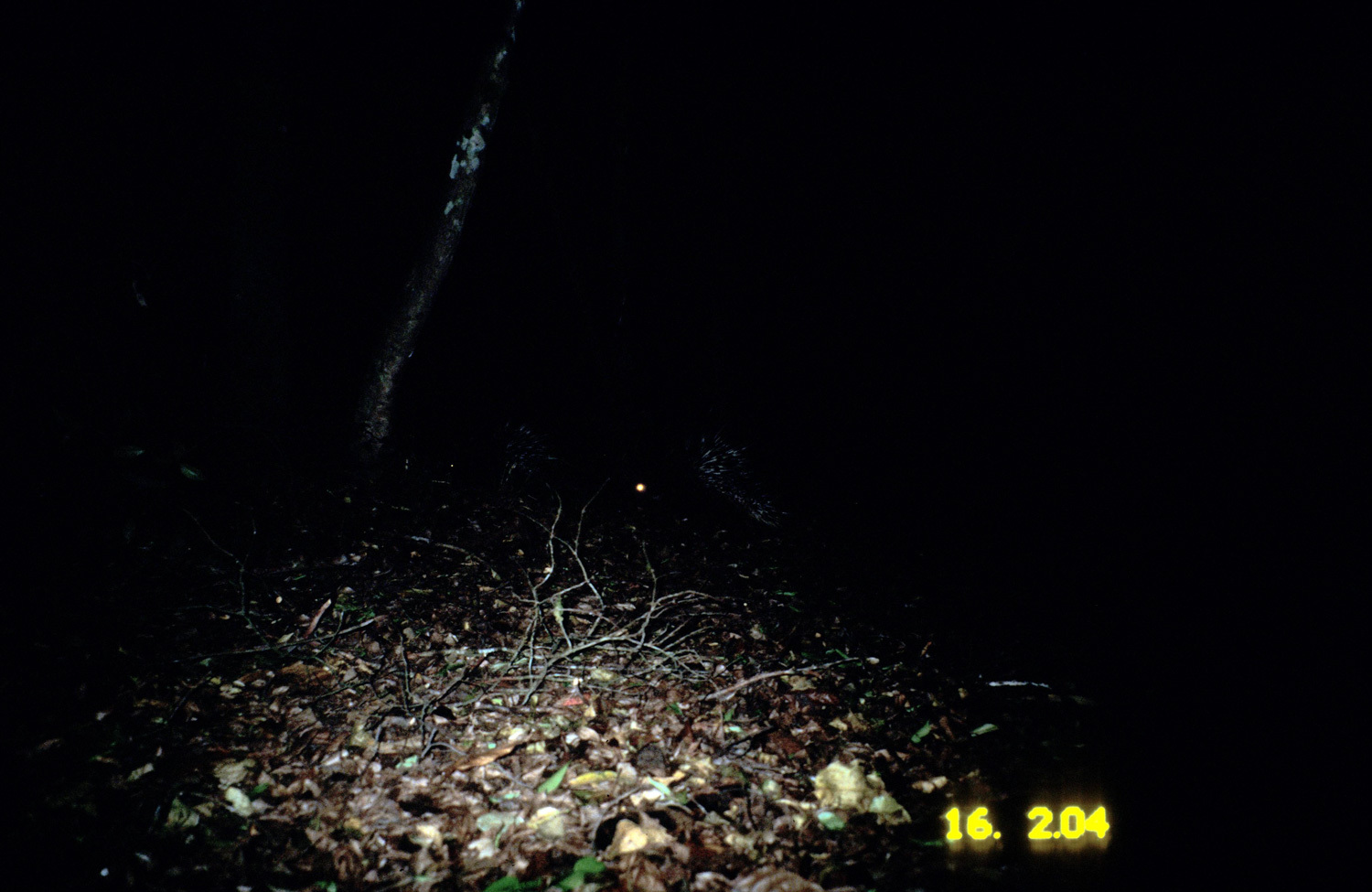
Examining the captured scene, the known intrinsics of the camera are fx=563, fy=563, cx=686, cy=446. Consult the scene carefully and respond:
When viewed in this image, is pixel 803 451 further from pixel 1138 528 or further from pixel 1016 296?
pixel 1016 296

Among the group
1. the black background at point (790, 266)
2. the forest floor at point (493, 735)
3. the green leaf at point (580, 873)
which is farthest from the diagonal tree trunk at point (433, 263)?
the green leaf at point (580, 873)

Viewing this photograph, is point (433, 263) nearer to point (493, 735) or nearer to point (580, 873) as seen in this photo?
point (493, 735)

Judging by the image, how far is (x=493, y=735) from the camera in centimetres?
277

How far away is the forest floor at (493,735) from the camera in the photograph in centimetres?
215

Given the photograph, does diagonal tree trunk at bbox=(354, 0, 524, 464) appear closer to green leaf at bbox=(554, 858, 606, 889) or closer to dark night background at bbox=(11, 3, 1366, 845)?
dark night background at bbox=(11, 3, 1366, 845)

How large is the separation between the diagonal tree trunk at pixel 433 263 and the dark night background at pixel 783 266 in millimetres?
232

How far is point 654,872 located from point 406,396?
6337 millimetres

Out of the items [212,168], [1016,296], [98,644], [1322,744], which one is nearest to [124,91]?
[212,168]

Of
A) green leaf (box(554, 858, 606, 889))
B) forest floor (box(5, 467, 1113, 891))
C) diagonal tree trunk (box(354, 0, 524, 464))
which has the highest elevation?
diagonal tree trunk (box(354, 0, 524, 464))

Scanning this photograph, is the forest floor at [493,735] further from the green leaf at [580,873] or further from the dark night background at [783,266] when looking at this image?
the dark night background at [783,266]

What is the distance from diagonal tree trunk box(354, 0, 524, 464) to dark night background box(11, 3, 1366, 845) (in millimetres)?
232

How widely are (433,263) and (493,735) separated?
353 centimetres

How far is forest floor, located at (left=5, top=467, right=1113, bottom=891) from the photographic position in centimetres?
215

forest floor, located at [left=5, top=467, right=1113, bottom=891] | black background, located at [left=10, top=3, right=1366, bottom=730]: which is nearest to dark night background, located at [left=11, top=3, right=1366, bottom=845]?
black background, located at [left=10, top=3, right=1366, bottom=730]
